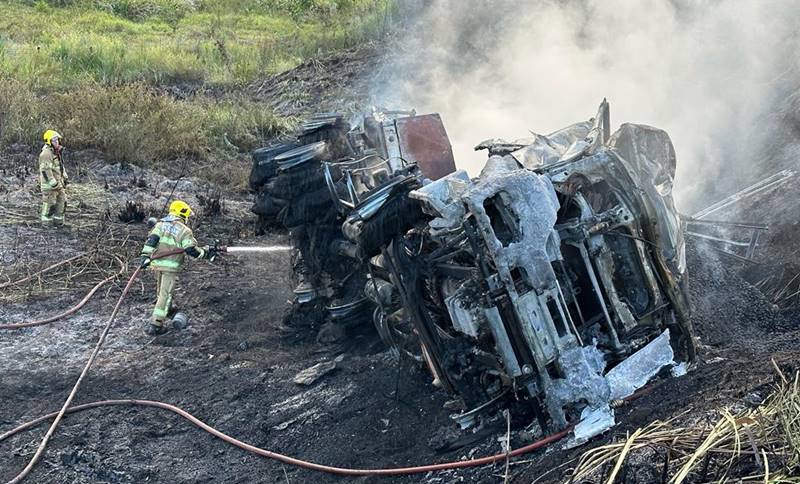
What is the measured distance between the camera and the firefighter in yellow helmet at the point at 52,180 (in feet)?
33.6

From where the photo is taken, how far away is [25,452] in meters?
5.75

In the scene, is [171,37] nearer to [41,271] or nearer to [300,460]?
[41,271]

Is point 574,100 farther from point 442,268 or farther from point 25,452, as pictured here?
point 25,452

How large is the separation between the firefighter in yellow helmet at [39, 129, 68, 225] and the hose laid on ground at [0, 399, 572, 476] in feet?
16.4

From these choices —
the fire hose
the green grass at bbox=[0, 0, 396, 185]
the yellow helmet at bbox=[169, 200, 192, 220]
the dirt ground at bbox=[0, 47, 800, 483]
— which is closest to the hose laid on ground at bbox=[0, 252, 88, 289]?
the dirt ground at bbox=[0, 47, 800, 483]

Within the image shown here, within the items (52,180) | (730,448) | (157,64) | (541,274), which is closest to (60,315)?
(52,180)

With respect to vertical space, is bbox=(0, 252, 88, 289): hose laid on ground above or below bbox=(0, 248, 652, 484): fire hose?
above

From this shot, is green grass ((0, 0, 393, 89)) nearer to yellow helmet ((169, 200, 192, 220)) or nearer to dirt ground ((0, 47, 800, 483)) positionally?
dirt ground ((0, 47, 800, 483))

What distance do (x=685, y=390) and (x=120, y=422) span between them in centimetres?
454

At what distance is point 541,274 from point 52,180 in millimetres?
8113

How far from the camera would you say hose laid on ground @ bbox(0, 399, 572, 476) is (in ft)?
15.3

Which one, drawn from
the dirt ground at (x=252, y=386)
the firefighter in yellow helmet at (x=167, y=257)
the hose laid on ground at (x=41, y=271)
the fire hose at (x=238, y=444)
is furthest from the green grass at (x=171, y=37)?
the fire hose at (x=238, y=444)

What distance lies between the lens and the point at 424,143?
7.35 m

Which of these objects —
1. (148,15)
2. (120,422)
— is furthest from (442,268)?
(148,15)
